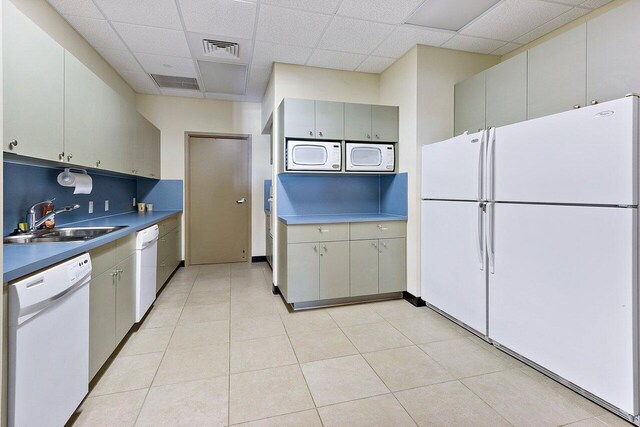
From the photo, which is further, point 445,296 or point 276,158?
point 276,158

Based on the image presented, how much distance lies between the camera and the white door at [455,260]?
2.46 m

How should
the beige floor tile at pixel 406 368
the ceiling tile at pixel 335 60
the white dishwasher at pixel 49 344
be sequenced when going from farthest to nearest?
the ceiling tile at pixel 335 60, the beige floor tile at pixel 406 368, the white dishwasher at pixel 49 344

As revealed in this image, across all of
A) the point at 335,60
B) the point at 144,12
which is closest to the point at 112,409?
the point at 144,12

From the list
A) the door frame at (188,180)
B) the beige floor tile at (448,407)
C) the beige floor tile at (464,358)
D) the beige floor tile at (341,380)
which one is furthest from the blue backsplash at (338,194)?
the beige floor tile at (448,407)

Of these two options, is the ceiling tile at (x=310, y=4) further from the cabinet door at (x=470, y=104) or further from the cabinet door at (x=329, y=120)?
the cabinet door at (x=470, y=104)

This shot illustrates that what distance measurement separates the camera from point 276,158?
359 centimetres

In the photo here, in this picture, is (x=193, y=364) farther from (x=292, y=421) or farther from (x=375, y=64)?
(x=375, y=64)

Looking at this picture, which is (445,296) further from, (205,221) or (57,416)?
(205,221)

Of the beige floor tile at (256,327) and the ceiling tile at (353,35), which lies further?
the ceiling tile at (353,35)

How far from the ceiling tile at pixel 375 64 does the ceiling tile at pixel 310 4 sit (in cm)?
104

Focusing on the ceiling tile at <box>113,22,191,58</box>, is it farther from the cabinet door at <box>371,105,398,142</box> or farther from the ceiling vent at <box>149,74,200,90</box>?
the cabinet door at <box>371,105,398,142</box>

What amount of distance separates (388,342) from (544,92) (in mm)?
2284

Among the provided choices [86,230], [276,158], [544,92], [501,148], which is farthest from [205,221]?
[544,92]

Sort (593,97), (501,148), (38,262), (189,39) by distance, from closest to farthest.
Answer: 1. (38,262)
2. (593,97)
3. (501,148)
4. (189,39)
